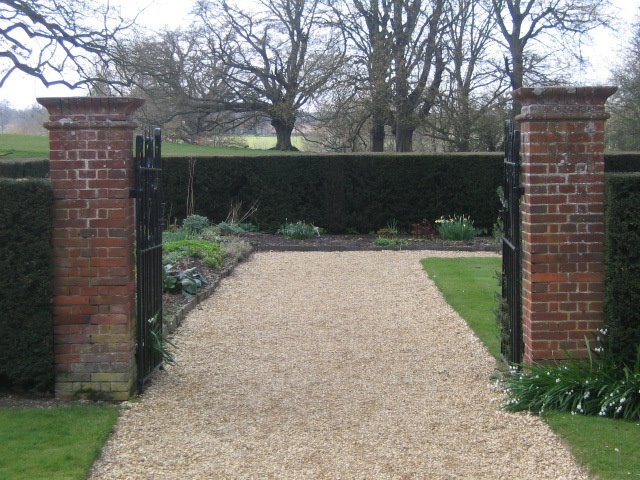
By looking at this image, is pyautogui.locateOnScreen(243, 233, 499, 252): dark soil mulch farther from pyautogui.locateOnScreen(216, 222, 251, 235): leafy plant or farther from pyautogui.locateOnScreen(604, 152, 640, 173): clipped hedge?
pyautogui.locateOnScreen(604, 152, 640, 173): clipped hedge

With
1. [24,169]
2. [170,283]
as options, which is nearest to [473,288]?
[170,283]

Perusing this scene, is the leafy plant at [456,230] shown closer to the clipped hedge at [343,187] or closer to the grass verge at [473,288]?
the clipped hedge at [343,187]

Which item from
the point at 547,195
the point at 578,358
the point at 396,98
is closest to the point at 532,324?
the point at 578,358

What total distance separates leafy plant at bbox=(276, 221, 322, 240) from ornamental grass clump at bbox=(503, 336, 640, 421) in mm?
11539

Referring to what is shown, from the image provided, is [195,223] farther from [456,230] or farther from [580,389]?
[580,389]

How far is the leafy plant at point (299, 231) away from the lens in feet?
55.6

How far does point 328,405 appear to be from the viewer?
564cm

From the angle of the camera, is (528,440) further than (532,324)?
No

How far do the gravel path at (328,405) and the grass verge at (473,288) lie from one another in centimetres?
18

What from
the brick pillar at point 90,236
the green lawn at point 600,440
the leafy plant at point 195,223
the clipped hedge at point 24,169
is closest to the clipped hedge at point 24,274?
the brick pillar at point 90,236

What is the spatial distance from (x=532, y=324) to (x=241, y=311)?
4.55 m

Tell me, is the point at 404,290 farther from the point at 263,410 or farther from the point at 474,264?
the point at 263,410

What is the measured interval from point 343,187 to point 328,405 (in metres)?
12.1

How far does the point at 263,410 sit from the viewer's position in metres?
5.52
